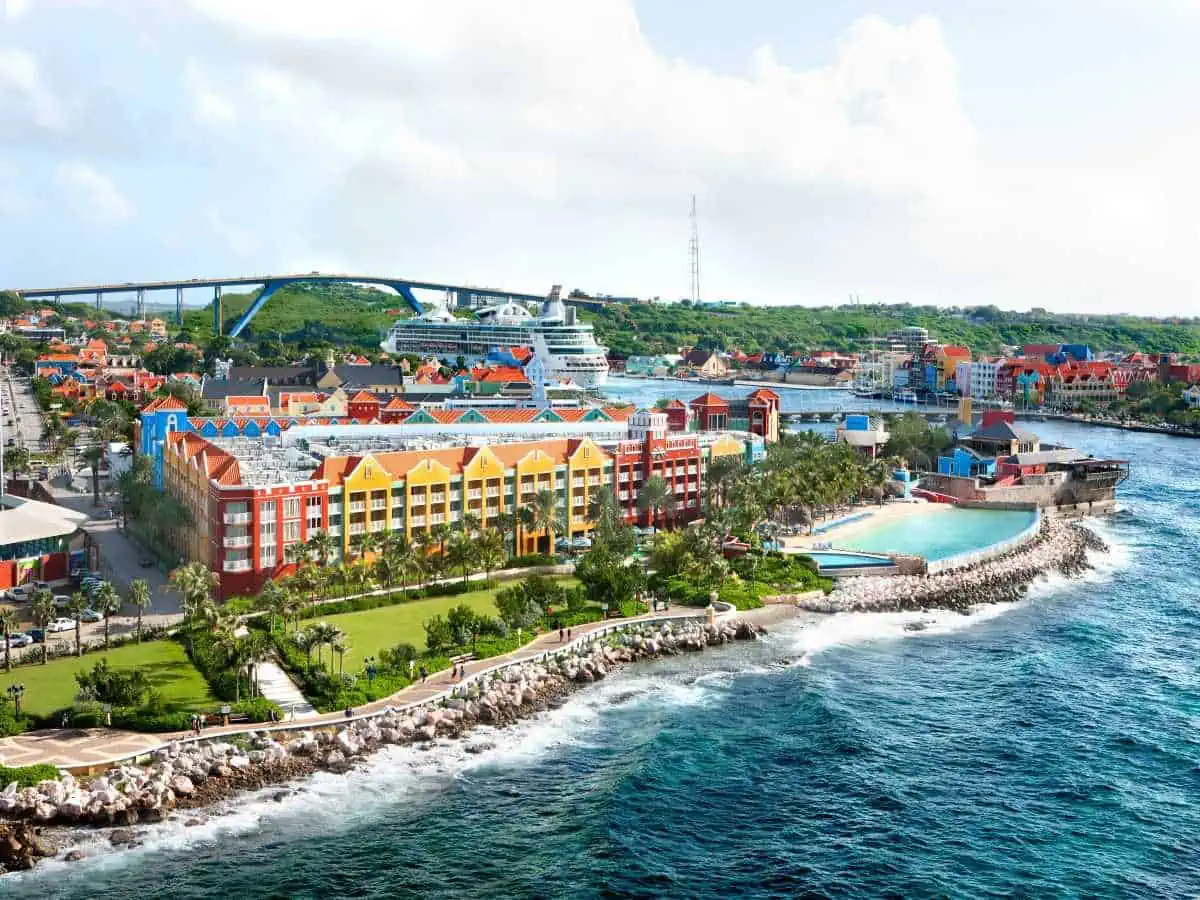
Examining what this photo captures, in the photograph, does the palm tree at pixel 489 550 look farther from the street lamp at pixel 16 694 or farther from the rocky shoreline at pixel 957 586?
the street lamp at pixel 16 694

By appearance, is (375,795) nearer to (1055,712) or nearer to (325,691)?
(325,691)

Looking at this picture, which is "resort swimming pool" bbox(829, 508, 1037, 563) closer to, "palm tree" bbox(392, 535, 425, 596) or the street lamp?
"palm tree" bbox(392, 535, 425, 596)

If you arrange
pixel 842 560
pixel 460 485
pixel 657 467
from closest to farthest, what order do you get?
1. pixel 460 485
2. pixel 842 560
3. pixel 657 467

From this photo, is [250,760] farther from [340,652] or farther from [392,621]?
[392,621]

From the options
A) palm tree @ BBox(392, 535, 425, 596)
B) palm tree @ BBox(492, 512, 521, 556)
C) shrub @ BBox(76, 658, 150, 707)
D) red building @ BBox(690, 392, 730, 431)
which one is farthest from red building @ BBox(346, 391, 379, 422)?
shrub @ BBox(76, 658, 150, 707)

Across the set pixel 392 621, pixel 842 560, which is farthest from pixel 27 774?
pixel 842 560

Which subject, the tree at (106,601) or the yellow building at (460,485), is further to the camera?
the yellow building at (460,485)

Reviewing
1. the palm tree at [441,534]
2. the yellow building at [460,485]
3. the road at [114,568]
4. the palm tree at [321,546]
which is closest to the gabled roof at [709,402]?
the yellow building at [460,485]
